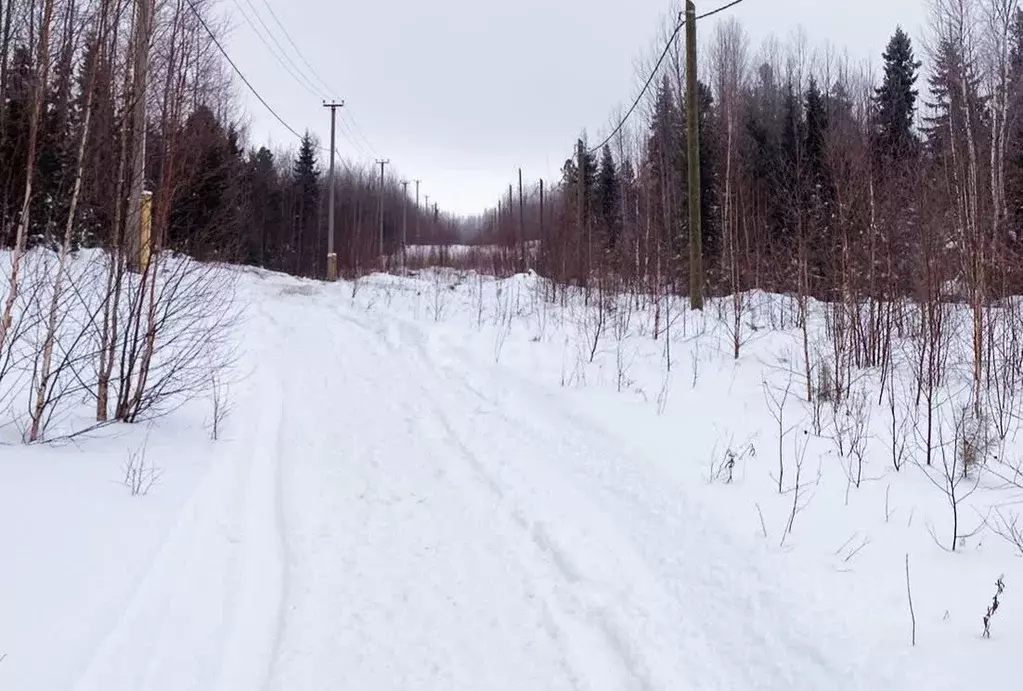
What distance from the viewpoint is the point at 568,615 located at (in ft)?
9.64

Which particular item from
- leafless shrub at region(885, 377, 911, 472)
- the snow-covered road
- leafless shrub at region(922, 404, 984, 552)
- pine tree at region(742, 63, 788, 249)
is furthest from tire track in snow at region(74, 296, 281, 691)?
pine tree at region(742, 63, 788, 249)

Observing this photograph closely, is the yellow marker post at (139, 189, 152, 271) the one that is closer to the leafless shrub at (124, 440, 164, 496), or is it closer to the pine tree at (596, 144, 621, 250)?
the leafless shrub at (124, 440, 164, 496)

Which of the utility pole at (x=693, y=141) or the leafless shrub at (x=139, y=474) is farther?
the utility pole at (x=693, y=141)

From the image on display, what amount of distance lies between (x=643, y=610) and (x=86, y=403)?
5.24 m

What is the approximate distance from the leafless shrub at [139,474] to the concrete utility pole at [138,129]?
173cm

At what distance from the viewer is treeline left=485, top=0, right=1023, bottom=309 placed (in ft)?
24.2

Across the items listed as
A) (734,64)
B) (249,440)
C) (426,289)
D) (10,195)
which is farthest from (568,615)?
(734,64)

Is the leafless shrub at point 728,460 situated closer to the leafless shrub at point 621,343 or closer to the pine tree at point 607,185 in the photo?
the leafless shrub at point 621,343

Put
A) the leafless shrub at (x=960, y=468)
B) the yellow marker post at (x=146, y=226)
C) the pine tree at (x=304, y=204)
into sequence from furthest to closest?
1. the pine tree at (x=304, y=204)
2. the yellow marker post at (x=146, y=226)
3. the leafless shrub at (x=960, y=468)

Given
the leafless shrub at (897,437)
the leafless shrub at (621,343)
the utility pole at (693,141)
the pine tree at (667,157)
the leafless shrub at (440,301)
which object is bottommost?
the leafless shrub at (897,437)

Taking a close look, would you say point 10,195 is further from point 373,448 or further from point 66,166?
point 373,448

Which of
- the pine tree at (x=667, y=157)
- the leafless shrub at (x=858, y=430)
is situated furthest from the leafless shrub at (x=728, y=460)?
the pine tree at (x=667, y=157)

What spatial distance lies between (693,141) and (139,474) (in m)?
10.7

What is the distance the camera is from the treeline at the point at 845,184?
7.37 metres
